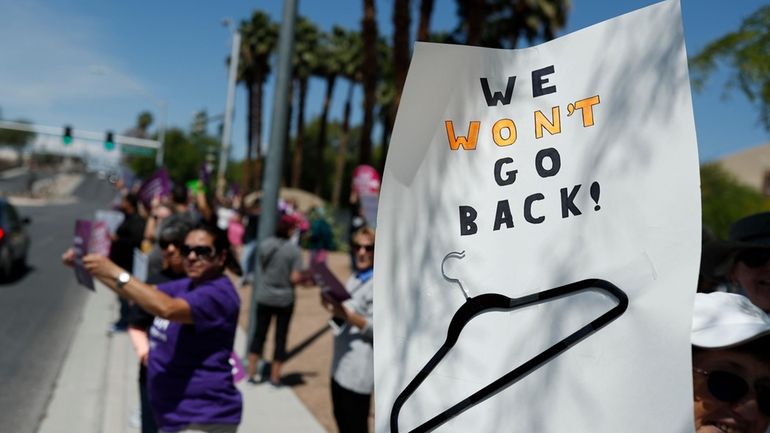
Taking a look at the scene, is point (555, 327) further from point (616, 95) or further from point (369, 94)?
A: point (369, 94)

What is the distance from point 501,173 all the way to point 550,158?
0.11m

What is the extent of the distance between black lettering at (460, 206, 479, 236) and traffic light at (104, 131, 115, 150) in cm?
3328

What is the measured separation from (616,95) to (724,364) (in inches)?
24.4

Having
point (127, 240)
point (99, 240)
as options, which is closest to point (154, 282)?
point (99, 240)

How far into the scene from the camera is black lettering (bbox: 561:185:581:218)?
133 centimetres

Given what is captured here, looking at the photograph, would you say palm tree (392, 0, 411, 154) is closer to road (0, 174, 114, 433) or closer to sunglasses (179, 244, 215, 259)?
road (0, 174, 114, 433)

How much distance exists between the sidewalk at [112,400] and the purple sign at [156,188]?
93.0 inches

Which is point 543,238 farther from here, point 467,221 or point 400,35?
point 400,35

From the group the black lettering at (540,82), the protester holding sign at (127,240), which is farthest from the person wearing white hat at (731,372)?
the protester holding sign at (127,240)

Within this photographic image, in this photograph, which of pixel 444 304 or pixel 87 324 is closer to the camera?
pixel 444 304

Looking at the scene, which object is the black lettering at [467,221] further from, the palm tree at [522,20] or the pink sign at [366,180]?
the palm tree at [522,20]

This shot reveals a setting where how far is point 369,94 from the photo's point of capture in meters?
16.3

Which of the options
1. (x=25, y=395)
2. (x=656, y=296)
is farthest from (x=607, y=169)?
(x=25, y=395)

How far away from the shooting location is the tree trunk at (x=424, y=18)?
39.8 feet
